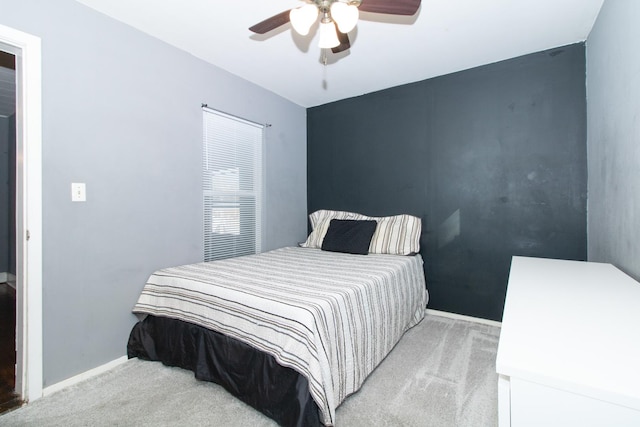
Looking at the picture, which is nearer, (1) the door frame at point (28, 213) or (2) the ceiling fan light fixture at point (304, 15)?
(2) the ceiling fan light fixture at point (304, 15)

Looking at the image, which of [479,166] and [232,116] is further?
[232,116]

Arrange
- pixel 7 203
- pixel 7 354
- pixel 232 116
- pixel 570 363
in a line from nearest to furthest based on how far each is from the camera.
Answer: pixel 570 363 → pixel 7 354 → pixel 232 116 → pixel 7 203

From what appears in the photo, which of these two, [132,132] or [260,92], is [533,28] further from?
[132,132]

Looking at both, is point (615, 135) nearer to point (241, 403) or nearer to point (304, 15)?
point (304, 15)

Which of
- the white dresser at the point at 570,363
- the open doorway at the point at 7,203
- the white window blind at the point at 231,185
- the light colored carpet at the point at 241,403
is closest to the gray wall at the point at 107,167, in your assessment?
the white window blind at the point at 231,185

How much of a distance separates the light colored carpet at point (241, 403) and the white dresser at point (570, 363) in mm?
907

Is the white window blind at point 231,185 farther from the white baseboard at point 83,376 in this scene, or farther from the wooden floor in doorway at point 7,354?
the wooden floor in doorway at point 7,354

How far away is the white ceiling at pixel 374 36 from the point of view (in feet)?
6.25

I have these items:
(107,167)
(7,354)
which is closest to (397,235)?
(107,167)

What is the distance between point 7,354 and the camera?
211 cm

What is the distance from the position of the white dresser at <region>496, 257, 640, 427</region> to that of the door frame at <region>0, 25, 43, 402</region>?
2276mm

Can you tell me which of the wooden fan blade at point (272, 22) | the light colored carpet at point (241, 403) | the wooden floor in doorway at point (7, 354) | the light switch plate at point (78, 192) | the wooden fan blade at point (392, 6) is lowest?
the light colored carpet at point (241, 403)

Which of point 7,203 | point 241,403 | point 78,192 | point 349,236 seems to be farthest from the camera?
point 7,203

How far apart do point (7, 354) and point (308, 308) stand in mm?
2388
